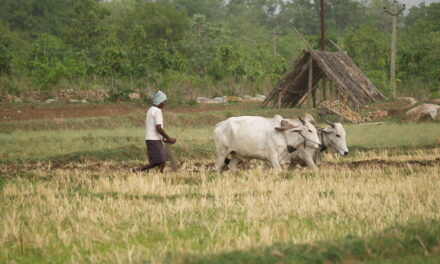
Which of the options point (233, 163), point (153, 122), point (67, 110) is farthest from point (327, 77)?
point (153, 122)

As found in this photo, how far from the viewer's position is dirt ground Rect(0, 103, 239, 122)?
23.1 metres

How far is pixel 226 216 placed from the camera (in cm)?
695

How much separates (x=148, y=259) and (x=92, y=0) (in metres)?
35.5

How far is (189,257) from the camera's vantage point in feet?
16.6

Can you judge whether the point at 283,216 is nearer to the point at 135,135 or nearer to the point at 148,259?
the point at 148,259

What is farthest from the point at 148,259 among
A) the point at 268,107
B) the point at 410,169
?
the point at 268,107

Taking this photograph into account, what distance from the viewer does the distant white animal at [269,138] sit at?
446 inches

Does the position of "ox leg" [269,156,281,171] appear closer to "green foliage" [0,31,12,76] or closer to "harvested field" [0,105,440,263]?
"harvested field" [0,105,440,263]

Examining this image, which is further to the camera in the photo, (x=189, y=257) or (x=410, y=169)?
(x=410, y=169)

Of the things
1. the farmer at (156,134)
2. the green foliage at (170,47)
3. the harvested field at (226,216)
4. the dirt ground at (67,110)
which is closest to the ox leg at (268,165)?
the harvested field at (226,216)

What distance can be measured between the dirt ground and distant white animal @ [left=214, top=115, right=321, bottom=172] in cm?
1102

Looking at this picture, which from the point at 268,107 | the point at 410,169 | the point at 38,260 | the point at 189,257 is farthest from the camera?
the point at 268,107

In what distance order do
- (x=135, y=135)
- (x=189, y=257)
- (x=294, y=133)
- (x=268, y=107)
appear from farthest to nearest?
(x=268, y=107) < (x=135, y=135) < (x=294, y=133) < (x=189, y=257)

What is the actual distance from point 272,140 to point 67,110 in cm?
1451
